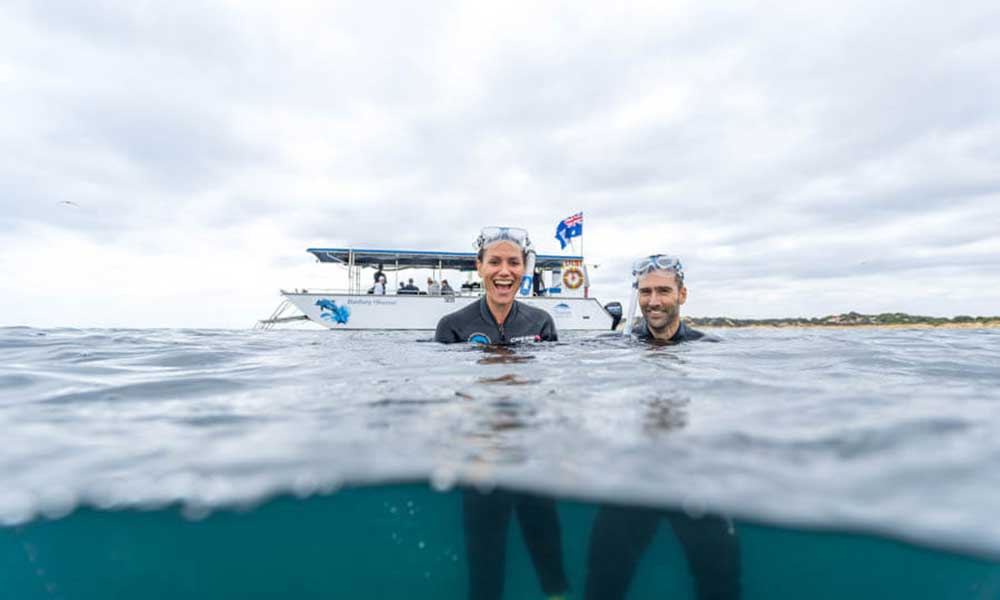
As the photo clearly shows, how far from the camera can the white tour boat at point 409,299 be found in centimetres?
2356

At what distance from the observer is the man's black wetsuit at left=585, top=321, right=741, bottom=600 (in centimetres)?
279

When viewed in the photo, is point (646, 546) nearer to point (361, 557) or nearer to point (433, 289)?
point (361, 557)

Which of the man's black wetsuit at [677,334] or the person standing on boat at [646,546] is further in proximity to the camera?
the man's black wetsuit at [677,334]

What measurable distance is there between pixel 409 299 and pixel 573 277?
9060mm

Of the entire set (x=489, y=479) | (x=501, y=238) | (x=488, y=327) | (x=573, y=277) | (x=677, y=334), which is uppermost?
(x=573, y=277)

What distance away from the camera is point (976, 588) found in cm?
336

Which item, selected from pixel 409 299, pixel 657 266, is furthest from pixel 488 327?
pixel 409 299

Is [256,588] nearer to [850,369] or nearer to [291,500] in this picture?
[291,500]

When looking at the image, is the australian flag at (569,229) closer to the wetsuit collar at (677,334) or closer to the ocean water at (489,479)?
the wetsuit collar at (677,334)

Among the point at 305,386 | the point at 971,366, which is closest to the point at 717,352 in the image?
the point at 971,366

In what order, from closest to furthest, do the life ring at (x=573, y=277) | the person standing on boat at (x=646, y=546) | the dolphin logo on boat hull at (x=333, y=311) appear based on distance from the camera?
the person standing on boat at (x=646, y=546)
the dolphin logo on boat hull at (x=333, y=311)
the life ring at (x=573, y=277)

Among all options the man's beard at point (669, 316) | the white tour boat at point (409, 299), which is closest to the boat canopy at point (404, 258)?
the white tour boat at point (409, 299)

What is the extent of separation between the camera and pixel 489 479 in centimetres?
268

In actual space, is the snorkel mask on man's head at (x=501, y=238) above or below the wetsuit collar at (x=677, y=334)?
above
